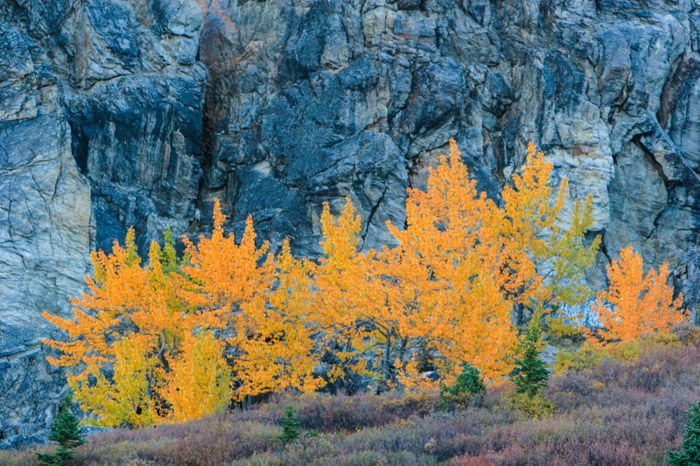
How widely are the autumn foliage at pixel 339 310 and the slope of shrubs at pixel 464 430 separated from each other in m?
3.22

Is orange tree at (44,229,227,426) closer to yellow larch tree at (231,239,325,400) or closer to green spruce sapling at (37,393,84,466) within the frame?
yellow larch tree at (231,239,325,400)

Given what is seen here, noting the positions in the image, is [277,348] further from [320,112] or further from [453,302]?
[320,112]

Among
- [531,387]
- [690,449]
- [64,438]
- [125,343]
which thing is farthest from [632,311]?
[64,438]

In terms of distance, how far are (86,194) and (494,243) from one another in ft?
99.6

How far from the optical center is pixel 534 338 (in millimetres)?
15250

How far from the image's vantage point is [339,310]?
778 inches

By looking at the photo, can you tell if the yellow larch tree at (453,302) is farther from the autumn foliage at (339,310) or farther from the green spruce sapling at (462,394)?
the green spruce sapling at (462,394)

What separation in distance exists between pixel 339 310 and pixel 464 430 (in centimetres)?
893

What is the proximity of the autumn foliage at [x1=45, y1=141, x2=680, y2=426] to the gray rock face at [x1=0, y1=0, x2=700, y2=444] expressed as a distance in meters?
16.7

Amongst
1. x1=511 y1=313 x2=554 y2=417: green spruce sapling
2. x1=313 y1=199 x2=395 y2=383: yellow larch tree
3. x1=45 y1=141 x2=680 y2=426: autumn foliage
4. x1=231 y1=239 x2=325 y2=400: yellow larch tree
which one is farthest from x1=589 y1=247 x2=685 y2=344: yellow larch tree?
x1=511 y1=313 x2=554 y2=417: green spruce sapling

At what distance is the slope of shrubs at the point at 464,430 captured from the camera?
9.45m

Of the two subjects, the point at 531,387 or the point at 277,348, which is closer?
the point at 531,387

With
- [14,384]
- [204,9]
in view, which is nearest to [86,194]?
[14,384]

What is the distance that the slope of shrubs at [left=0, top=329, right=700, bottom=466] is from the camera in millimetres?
9453
